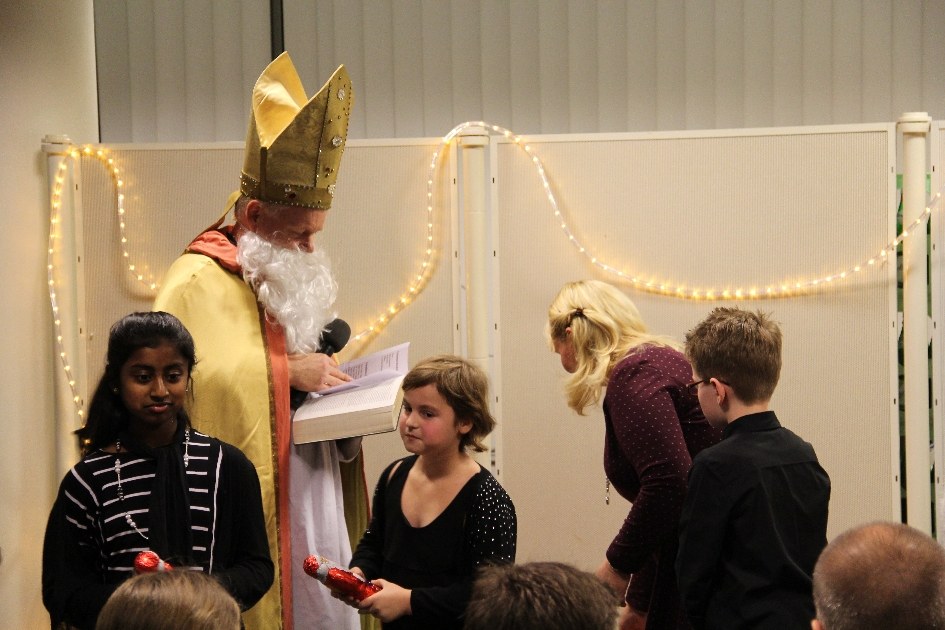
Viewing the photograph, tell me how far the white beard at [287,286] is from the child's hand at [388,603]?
1.04 metres

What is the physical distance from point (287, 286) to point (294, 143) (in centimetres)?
41

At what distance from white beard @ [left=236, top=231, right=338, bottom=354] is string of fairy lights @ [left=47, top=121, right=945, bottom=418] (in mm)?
876

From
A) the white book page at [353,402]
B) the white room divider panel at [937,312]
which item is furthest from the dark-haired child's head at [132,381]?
the white room divider panel at [937,312]

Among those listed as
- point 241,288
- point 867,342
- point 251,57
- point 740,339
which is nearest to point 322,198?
point 241,288

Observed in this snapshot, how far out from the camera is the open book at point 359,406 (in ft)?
9.27

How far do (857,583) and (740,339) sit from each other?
947mm

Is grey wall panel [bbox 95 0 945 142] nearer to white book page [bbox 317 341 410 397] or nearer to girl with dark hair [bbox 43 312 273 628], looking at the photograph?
white book page [bbox 317 341 410 397]

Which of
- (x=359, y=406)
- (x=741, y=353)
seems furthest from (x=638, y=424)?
(x=359, y=406)

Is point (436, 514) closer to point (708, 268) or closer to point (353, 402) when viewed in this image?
point (353, 402)

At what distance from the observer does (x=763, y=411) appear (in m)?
2.40

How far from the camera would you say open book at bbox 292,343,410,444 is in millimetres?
2824

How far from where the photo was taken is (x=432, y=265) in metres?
4.22

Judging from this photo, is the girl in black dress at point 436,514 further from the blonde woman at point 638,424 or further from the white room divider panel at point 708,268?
the white room divider panel at point 708,268

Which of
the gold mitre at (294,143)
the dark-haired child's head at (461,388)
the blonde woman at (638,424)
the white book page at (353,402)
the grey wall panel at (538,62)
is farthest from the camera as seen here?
the grey wall panel at (538,62)
